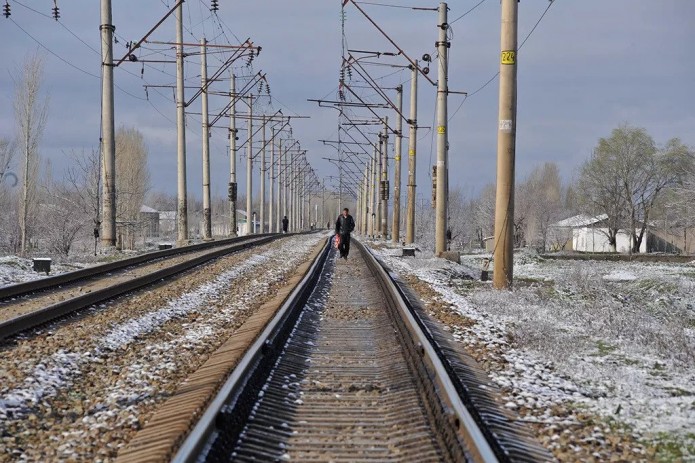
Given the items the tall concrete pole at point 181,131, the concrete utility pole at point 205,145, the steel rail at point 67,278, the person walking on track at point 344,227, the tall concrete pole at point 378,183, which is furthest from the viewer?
the tall concrete pole at point 378,183

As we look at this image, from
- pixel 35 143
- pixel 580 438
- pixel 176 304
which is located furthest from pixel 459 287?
pixel 35 143

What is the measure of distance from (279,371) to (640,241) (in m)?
75.0

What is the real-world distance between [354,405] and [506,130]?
10023mm

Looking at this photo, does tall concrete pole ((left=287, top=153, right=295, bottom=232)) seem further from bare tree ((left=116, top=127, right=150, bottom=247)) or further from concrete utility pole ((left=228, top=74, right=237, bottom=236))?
concrete utility pole ((left=228, top=74, right=237, bottom=236))

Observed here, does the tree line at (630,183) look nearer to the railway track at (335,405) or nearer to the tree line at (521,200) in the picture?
the tree line at (521,200)

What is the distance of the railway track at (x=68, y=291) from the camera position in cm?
1013

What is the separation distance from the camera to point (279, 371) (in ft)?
24.8

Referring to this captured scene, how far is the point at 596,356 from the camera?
342 inches

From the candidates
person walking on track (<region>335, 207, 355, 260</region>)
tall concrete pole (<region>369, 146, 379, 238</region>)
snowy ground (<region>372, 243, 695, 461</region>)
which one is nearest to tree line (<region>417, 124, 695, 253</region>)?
tall concrete pole (<region>369, 146, 379, 238</region>)

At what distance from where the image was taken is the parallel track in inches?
199

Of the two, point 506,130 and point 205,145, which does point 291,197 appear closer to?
point 205,145

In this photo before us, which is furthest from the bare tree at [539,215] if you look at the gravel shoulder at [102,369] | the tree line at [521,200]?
the gravel shoulder at [102,369]

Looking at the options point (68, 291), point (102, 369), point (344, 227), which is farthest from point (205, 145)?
point (102, 369)

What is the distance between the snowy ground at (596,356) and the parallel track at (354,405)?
60cm
